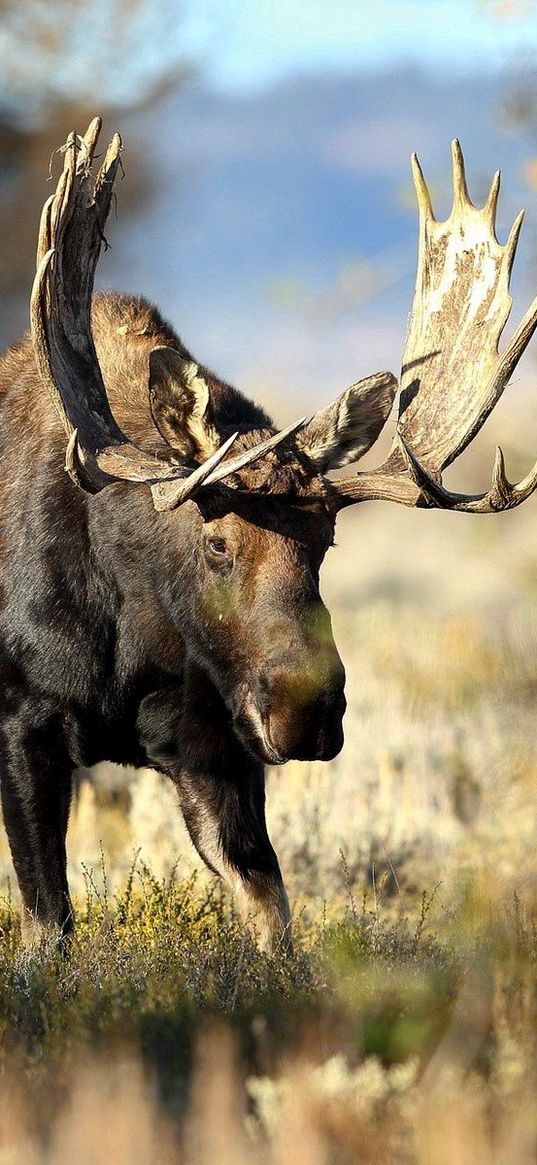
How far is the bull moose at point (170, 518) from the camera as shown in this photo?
224 inches

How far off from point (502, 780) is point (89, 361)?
7.83ft

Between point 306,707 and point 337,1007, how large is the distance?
1187 millimetres

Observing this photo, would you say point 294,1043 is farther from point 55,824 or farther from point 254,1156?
point 55,824

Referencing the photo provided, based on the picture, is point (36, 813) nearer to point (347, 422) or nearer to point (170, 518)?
point (170, 518)

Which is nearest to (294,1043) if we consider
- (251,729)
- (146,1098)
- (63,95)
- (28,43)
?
(146,1098)

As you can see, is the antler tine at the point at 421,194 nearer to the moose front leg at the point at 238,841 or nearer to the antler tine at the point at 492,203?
the antler tine at the point at 492,203

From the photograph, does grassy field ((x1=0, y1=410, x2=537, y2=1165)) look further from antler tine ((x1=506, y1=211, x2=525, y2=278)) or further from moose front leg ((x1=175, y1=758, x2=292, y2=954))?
antler tine ((x1=506, y1=211, x2=525, y2=278))

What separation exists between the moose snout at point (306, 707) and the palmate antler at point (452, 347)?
2.69 ft

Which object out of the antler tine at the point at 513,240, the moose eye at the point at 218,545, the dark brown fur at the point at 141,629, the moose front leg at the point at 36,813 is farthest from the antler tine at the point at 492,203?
the moose front leg at the point at 36,813

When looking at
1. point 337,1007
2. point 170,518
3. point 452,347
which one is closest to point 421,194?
Result: point 452,347

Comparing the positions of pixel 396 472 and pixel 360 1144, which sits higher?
pixel 396 472

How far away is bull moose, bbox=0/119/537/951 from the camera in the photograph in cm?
570

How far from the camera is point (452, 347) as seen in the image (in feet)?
20.1

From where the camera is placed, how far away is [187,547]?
5.93 m
